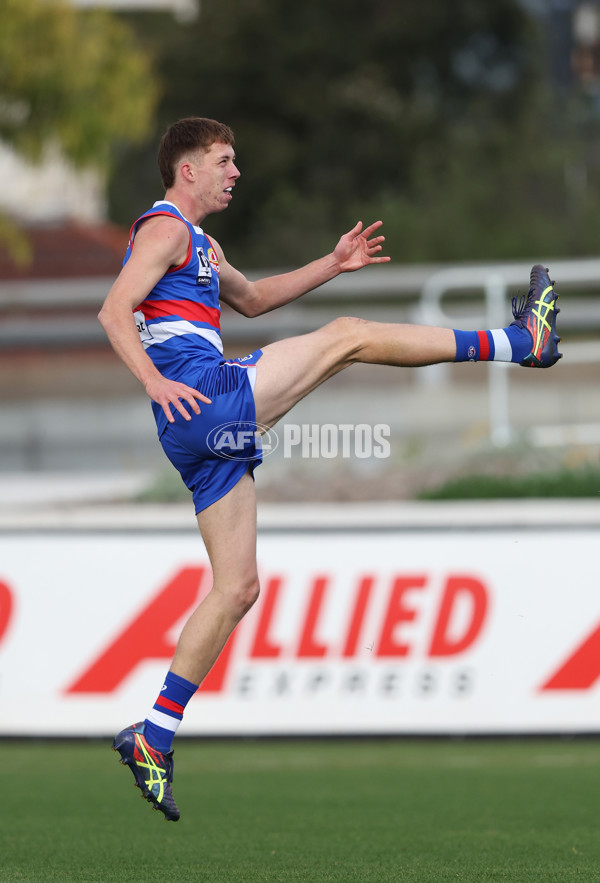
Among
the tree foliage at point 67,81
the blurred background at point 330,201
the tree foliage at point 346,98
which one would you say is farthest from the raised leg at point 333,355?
the tree foliage at point 346,98

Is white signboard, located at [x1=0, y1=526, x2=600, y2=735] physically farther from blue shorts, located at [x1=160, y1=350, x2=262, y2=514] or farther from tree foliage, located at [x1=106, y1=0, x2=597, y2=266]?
tree foliage, located at [x1=106, y1=0, x2=597, y2=266]

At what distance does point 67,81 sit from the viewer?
45.7 feet

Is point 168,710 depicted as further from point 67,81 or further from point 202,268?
point 67,81

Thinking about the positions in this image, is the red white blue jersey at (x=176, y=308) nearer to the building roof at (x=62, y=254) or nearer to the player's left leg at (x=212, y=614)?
the player's left leg at (x=212, y=614)

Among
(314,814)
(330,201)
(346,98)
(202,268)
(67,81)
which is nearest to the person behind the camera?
(202,268)

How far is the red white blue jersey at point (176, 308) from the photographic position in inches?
201

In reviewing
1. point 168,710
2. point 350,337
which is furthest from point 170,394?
point 168,710

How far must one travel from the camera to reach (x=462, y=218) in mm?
29922

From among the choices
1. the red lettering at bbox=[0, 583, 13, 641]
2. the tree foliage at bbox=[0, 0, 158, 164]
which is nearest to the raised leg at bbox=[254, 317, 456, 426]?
the red lettering at bbox=[0, 583, 13, 641]

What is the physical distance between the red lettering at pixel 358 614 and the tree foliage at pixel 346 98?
2676 centimetres

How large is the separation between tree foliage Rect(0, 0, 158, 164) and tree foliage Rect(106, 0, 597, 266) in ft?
67.8

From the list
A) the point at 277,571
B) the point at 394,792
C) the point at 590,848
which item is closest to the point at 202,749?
the point at 277,571

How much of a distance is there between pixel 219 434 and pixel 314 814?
7.44ft

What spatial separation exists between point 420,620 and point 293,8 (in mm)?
35650
